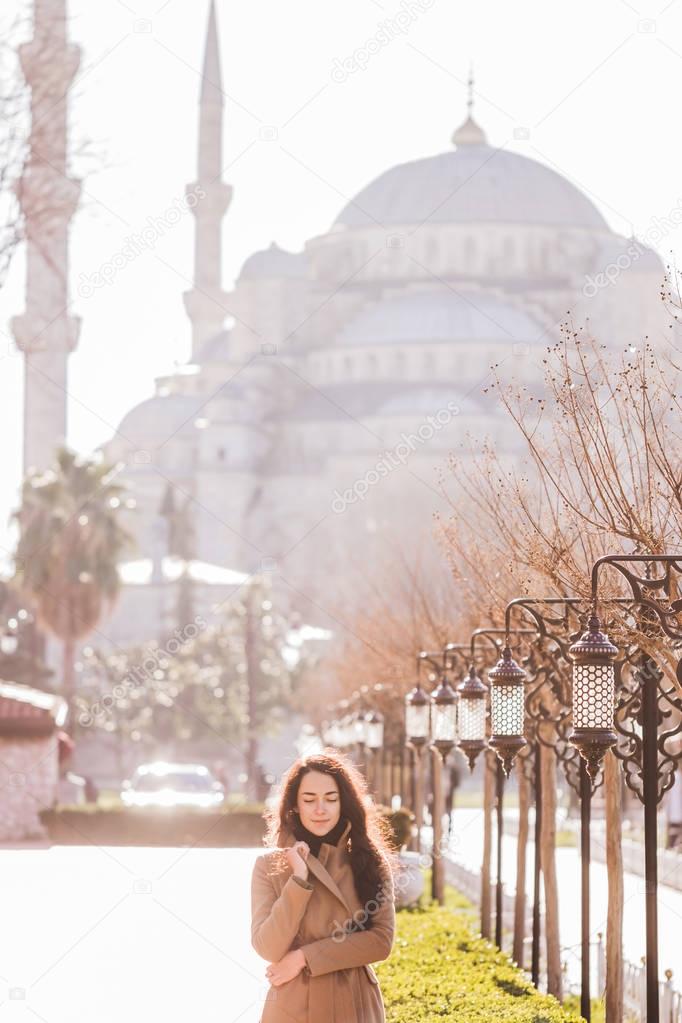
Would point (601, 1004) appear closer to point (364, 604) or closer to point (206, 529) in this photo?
point (364, 604)

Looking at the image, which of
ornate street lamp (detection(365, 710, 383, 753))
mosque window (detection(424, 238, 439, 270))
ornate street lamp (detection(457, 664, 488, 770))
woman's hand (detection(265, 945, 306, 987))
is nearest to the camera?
woman's hand (detection(265, 945, 306, 987))

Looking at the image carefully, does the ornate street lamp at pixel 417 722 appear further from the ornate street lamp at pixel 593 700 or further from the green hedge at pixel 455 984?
the ornate street lamp at pixel 593 700

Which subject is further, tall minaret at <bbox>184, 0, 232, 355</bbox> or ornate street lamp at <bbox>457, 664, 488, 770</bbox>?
tall minaret at <bbox>184, 0, 232, 355</bbox>

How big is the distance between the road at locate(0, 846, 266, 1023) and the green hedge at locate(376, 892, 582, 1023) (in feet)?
2.95

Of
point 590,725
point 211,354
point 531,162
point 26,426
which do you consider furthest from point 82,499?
point 531,162

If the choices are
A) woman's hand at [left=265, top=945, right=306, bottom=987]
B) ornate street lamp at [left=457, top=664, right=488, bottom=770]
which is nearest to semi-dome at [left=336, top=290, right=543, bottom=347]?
ornate street lamp at [left=457, top=664, right=488, bottom=770]

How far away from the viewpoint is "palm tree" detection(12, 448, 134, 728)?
4756 centimetres

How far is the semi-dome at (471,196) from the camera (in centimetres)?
11950

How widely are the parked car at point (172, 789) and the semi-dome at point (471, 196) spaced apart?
8182 centimetres

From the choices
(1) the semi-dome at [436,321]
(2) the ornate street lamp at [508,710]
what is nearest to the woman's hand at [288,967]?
(2) the ornate street lamp at [508,710]

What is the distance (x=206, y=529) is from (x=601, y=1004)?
96962mm

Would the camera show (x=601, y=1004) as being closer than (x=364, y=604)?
Yes

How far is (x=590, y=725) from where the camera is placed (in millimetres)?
8477

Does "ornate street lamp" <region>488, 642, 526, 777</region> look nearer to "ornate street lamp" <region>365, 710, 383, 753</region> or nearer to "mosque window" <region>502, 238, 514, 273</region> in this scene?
"ornate street lamp" <region>365, 710, 383, 753</region>
